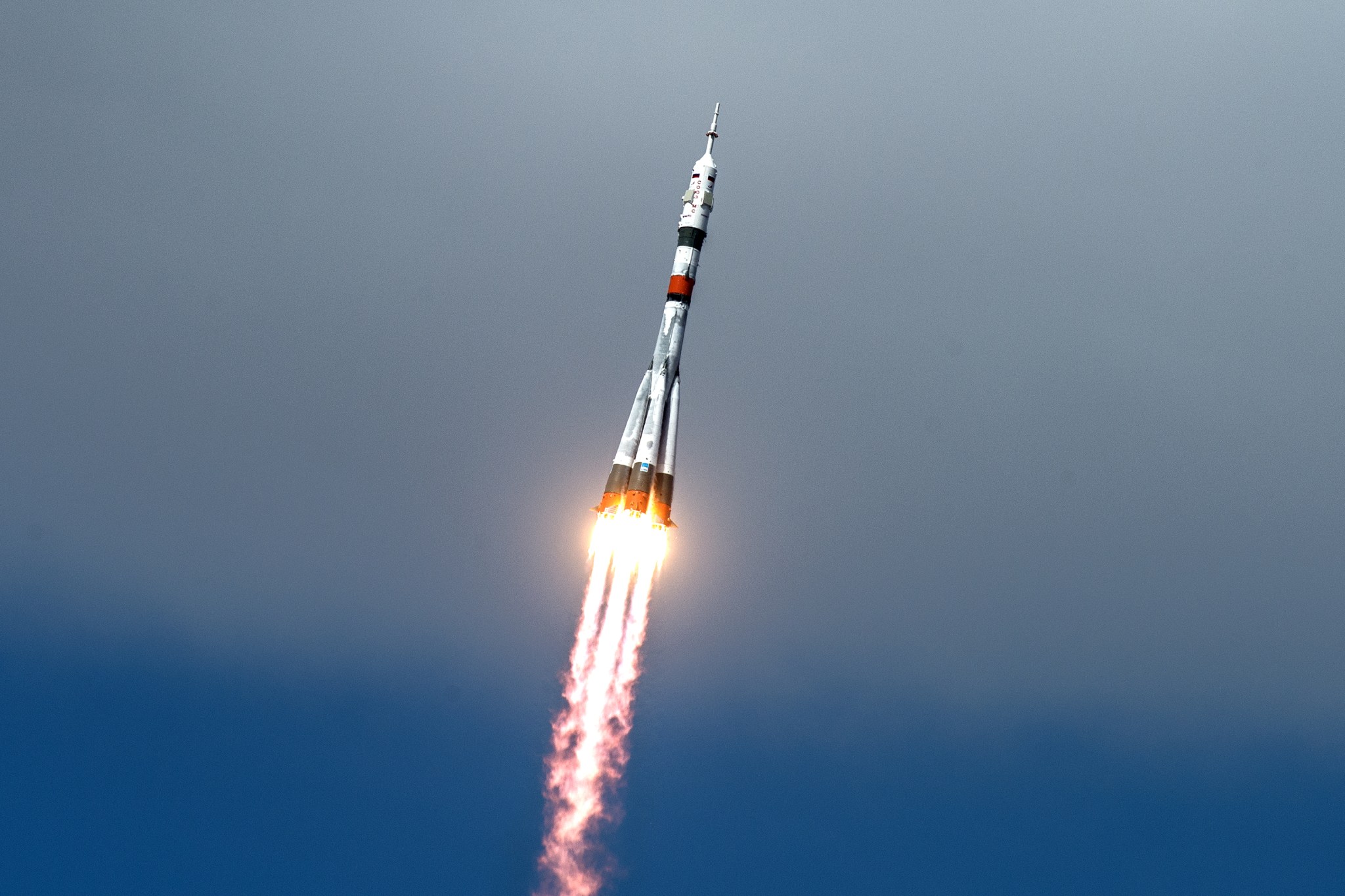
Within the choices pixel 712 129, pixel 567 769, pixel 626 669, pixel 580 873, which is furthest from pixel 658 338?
pixel 580 873

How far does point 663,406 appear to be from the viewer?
54.5m

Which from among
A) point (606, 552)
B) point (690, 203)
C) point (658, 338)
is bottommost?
point (606, 552)

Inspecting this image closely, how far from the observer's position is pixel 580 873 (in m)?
56.0

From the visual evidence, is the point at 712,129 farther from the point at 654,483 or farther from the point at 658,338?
the point at 654,483

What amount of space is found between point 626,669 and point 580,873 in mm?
8916

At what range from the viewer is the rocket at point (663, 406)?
52.7 meters

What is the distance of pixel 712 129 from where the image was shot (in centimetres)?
5884

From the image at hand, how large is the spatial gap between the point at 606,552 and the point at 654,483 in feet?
12.7

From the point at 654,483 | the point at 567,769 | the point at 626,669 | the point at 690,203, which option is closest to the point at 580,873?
the point at 567,769

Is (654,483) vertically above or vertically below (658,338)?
below

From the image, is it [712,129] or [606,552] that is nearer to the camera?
[606,552]

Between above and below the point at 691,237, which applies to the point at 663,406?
below

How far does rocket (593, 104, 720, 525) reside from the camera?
5269 cm

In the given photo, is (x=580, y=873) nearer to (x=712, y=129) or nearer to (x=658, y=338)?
(x=658, y=338)
